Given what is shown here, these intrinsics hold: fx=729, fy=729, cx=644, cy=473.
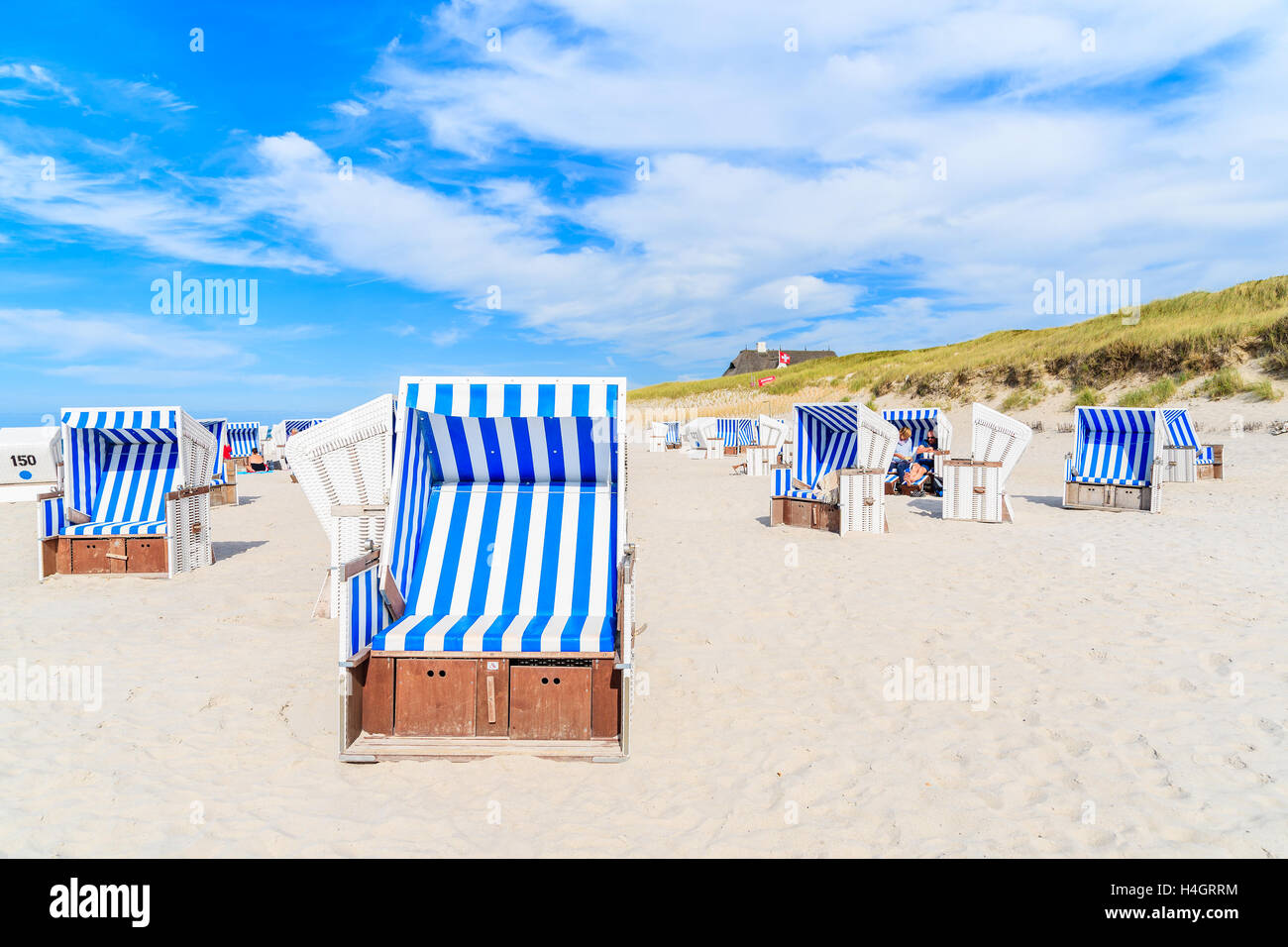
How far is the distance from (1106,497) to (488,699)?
→ 1196cm

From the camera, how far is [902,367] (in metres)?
37.3

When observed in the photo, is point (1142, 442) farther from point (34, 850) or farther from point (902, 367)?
point (902, 367)

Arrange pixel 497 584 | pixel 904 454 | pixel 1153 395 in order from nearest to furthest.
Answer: pixel 497 584
pixel 904 454
pixel 1153 395

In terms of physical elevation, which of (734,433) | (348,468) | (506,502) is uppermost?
(734,433)

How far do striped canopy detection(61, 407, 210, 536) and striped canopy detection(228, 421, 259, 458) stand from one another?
17.7 meters

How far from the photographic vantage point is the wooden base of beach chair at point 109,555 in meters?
7.86

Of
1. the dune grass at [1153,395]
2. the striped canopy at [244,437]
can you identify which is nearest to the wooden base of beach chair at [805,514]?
the dune grass at [1153,395]

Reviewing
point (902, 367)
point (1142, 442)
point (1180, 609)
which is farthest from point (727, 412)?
point (1180, 609)

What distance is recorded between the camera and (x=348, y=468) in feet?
18.9

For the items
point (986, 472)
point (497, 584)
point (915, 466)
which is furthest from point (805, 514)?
point (497, 584)

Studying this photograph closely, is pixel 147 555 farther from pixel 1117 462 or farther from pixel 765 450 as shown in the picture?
pixel 765 450

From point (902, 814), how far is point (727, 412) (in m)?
43.4

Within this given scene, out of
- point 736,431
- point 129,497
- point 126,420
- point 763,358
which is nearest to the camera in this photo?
point 126,420
